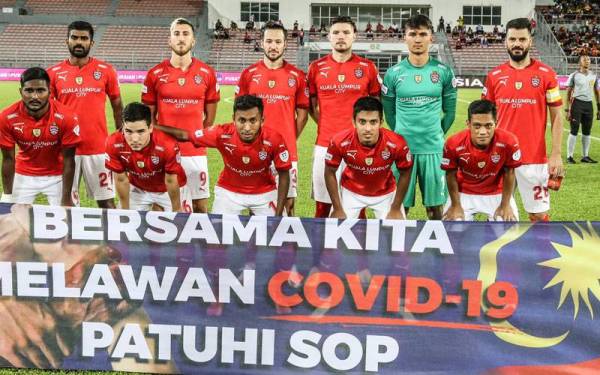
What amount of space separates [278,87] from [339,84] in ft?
1.80

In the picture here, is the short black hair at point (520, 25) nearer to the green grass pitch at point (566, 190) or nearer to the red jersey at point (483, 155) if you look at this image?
the red jersey at point (483, 155)

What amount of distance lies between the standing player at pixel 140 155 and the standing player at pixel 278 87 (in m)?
1.00

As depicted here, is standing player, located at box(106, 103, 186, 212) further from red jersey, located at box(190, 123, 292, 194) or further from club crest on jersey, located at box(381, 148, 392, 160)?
club crest on jersey, located at box(381, 148, 392, 160)

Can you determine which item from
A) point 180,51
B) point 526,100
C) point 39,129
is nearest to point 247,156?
point 180,51

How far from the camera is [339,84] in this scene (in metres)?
5.71

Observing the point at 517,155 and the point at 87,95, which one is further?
the point at 87,95

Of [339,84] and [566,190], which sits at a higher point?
[339,84]

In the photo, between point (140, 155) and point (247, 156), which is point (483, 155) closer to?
point (247, 156)

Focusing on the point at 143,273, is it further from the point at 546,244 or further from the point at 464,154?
the point at 464,154

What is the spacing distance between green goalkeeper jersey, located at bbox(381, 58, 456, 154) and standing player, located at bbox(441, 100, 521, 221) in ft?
1.14

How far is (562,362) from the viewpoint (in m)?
3.62

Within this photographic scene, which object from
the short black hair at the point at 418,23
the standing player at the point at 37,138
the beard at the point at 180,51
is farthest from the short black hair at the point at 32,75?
the short black hair at the point at 418,23

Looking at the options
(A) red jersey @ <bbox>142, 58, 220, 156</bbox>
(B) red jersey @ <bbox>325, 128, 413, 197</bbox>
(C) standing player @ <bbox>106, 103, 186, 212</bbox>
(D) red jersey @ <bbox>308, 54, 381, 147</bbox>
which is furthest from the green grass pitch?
(C) standing player @ <bbox>106, 103, 186, 212</bbox>

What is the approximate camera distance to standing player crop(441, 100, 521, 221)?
199 inches
